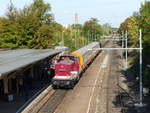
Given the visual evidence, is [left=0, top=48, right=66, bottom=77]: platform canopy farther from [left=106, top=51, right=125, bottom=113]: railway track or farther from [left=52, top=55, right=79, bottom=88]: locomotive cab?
[left=106, top=51, right=125, bottom=113]: railway track

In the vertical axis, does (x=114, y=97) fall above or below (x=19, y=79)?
below

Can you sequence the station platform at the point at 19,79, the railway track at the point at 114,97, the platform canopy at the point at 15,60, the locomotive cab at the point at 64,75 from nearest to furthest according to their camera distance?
the platform canopy at the point at 15,60 < the station platform at the point at 19,79 < the railway track at the point at 114,97 < the locomotive cab at the point at 64,75

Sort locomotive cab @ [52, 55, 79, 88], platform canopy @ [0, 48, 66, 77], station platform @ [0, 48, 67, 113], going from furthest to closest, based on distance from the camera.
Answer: locomotive cab @ [52, 55, 79, 88], station platform @ [0, 48, 67, 113], platform canopy @ [0, 48, 66, 77]

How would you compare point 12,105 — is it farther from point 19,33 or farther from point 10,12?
point 10,12

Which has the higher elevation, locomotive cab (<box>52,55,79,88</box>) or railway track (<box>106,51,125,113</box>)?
locomotive cab (<box>52,55,79,88</box>)

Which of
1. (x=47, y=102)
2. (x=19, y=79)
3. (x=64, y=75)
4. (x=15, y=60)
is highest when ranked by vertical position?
(x=15, y=60)

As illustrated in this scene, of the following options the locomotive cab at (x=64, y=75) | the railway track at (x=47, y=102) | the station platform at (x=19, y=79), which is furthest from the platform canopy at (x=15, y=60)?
the railway track at (x=47, y=102)

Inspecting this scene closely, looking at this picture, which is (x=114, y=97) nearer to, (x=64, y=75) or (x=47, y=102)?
(x=64, y=75)

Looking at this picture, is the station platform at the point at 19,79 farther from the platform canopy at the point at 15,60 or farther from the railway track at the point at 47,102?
the railway track at the point at 47,102

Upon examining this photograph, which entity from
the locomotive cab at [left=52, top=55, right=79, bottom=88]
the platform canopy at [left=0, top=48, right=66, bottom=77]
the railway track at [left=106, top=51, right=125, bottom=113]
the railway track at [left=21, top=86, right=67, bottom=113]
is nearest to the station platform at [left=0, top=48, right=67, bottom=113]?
the platform canopy at [left=0, top=48, right=66, bottom=77]

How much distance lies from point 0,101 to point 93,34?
102m

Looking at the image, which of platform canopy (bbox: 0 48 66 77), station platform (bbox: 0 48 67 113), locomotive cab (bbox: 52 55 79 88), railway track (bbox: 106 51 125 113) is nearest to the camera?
platform canopy (bbox: 0 48 66 77)

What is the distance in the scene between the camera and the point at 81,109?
2039 centimetres

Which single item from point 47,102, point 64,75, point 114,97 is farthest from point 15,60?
point 114,97
